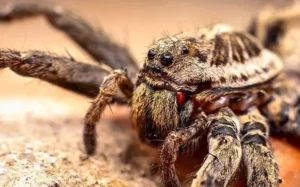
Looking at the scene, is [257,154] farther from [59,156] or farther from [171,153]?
[59,156]

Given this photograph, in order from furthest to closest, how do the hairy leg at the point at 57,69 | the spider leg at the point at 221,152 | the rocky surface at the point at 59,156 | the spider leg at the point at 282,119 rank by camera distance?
the spider leg at the point at 282,119 < the hairy leg at the point at 57,69 < the rocky surface at the point at 59,156 < the spider leg at the point at 221,152

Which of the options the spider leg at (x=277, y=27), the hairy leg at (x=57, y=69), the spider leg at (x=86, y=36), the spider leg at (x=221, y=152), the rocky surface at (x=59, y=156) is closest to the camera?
the spider leg at (x=221, y=152)

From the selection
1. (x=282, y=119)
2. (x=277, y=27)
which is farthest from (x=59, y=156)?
(x=277, y=27)

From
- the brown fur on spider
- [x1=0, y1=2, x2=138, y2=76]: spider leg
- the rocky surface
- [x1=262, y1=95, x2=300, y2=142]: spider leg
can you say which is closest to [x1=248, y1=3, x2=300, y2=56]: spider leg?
the brown fur on spider

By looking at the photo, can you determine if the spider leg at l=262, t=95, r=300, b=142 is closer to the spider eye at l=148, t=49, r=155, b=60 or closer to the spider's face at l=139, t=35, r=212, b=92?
the spider's face at l=139, t=35, r=212, b=92

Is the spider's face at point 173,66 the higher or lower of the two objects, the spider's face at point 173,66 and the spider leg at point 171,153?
→ the higher

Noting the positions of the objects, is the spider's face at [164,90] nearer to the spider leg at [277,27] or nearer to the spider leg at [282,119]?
the spider leg at [282,119]

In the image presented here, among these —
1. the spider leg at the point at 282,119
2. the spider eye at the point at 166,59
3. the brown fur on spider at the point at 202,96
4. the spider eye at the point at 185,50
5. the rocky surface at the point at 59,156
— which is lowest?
the rocky surface at the point at 59,156

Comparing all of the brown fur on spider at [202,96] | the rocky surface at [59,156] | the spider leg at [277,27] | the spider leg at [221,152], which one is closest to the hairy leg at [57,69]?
the brown fur on spider at [202,96]
